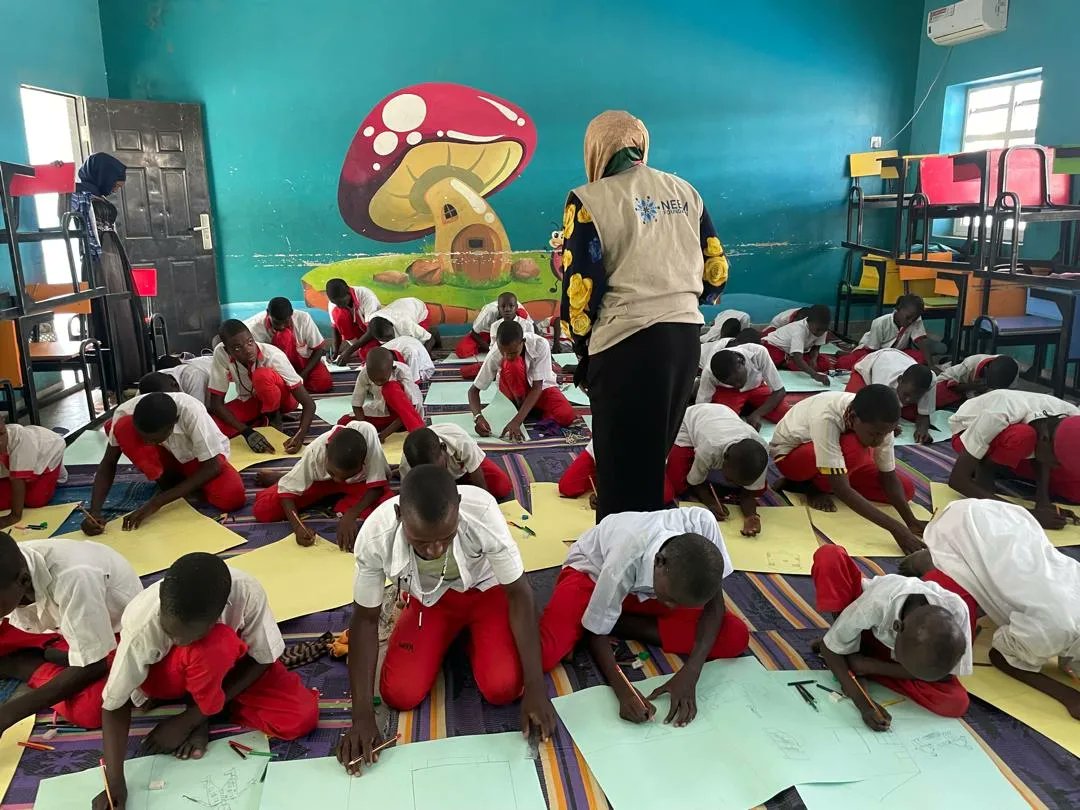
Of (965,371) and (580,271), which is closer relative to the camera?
(580,271)

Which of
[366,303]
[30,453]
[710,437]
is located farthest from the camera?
[366,303]

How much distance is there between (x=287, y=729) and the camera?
66.4 inches

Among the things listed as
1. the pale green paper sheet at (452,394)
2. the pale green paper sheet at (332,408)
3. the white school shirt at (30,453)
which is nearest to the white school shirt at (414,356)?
the pale green paper sheet at (452,394)

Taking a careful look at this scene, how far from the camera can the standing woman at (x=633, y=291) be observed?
1.94 m

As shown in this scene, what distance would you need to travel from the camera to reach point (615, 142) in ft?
6.44

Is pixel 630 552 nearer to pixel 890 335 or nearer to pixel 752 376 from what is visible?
pixel 752 376

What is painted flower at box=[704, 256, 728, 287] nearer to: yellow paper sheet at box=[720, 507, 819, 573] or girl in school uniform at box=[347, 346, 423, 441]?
yellow paper sheet at box=[720, 507, 819, 573]

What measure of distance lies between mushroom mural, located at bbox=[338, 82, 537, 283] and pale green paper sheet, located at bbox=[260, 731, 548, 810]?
5.26 metres

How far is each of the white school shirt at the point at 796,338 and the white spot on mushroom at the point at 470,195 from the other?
109 inches

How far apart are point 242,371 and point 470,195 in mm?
3191

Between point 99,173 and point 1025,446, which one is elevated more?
point 99,173

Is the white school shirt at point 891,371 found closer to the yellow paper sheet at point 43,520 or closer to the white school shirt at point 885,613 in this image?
the white school shirt at point 885,613

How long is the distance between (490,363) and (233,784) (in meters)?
2.55

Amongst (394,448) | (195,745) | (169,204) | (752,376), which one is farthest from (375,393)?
(169,204)
